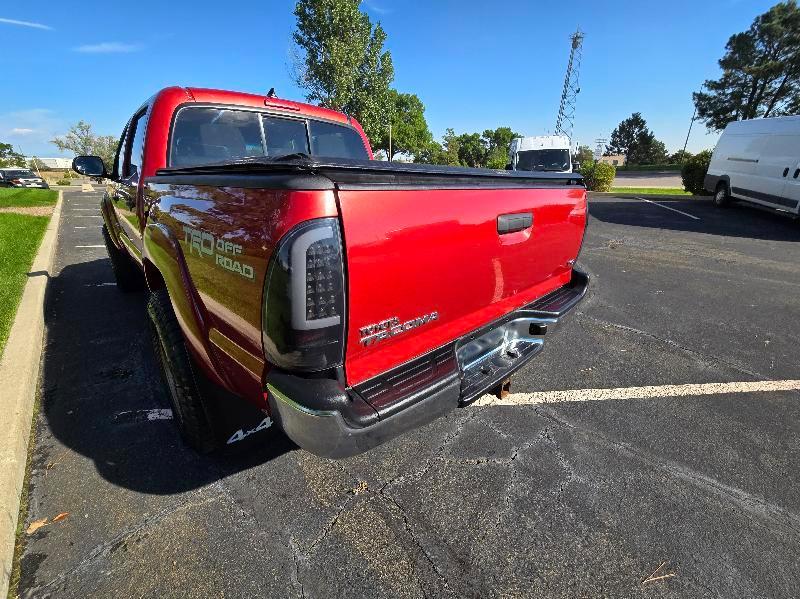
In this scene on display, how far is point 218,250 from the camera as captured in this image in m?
1.63

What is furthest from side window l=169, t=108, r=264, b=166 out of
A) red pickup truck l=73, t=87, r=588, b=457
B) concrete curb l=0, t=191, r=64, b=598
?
concrete curb l=0, t=191, r=64, b=598

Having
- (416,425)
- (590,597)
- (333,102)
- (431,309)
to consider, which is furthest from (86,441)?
(333,102)

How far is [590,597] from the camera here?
1652 mm

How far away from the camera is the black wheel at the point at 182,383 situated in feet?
6.93

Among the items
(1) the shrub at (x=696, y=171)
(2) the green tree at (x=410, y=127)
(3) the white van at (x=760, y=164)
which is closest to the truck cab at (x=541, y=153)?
(3) the white van at (x=760, y=164)

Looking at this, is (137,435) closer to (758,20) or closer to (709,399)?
(709,399)

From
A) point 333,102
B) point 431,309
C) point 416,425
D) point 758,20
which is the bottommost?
point 416,425

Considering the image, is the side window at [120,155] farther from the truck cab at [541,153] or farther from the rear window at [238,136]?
the truck cab at [541,153]

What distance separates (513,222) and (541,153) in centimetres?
1520

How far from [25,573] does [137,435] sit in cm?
94

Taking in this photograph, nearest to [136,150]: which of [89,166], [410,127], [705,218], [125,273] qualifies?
[89,166]

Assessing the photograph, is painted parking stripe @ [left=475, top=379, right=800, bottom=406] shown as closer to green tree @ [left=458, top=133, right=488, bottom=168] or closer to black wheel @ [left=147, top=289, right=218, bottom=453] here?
black wheel @ [left=147, top=289, right=218, bottom=453]

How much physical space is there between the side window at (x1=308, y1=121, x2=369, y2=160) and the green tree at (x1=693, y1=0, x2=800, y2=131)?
55.8 metres

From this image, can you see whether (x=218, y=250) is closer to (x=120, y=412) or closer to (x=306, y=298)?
(x=306, y=298)
